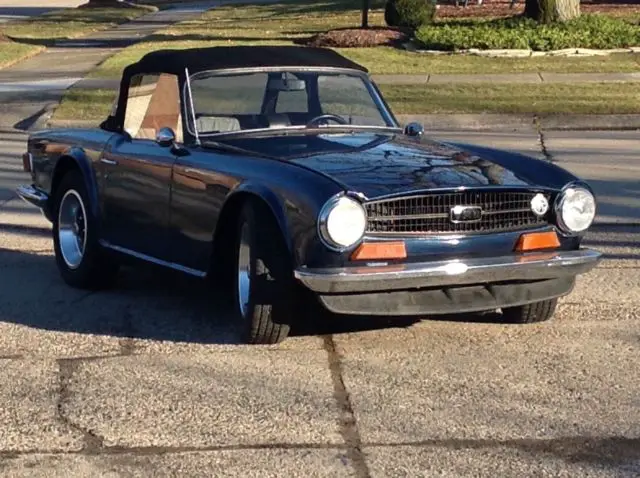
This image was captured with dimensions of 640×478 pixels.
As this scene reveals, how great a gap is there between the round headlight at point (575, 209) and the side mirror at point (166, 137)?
219cm

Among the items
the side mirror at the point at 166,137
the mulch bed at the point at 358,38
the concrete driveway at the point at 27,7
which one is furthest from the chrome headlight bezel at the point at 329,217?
the concrete driveway at the point at 27,7

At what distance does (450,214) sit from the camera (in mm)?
6348

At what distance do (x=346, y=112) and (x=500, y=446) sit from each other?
10.5ft

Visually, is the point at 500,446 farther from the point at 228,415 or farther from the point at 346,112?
the point at 346,112

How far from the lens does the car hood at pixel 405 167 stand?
6.28 metres

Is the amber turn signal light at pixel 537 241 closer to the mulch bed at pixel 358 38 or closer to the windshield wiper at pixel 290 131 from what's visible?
the windshield wiper at pixel 290 131

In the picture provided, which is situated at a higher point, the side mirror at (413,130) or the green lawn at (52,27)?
the side mirror at (413,130)

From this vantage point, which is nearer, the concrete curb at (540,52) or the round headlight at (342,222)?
the round headlight at (342,222)

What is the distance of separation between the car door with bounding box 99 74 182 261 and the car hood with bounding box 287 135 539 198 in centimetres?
101

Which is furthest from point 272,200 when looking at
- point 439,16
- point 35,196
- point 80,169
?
point 439,16

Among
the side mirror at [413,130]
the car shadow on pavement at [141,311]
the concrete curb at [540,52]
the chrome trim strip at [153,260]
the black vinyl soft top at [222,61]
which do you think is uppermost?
the black vinyl soft top at [222,61]

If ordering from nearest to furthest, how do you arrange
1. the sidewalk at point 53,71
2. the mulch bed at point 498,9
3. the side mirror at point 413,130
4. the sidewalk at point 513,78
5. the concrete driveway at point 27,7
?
1. the side mirror at point 413,130
2. the sidewalk at point 53,71
3. the sidewalk at point 513,78
4. the mulch bed at point 498,9
5. the concrete driveway at point 27,7

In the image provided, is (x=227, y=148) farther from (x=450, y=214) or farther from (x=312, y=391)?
(x=312, y=391)

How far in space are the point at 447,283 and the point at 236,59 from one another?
225cm
